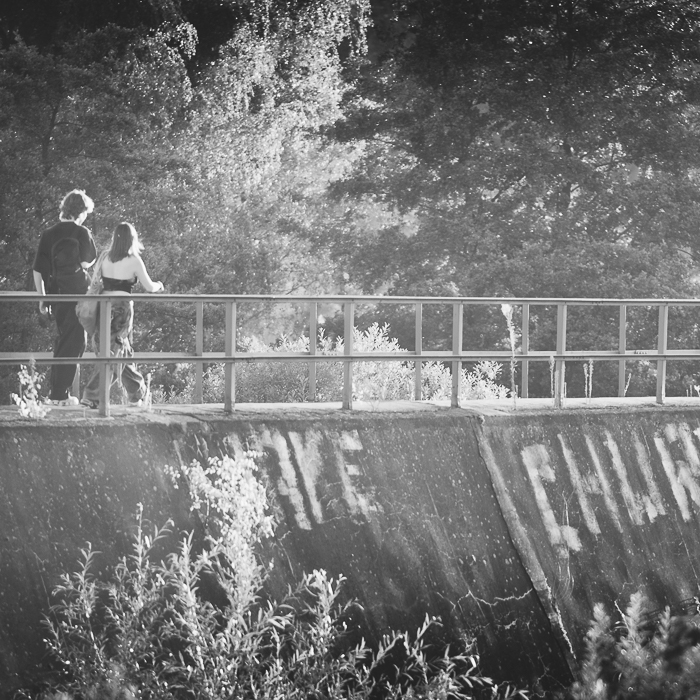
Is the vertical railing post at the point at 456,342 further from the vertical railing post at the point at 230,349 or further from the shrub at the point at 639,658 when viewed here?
the shrub at the point at 639,658

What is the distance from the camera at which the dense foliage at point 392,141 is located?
2088 centimetres

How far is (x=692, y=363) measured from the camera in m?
22.8

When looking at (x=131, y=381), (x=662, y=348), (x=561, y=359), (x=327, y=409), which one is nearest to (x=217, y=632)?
(x=327, y=409)

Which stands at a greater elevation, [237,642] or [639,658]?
[237,642]

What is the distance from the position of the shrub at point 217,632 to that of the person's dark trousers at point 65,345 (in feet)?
5.38

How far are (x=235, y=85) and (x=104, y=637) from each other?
1682 centimetres

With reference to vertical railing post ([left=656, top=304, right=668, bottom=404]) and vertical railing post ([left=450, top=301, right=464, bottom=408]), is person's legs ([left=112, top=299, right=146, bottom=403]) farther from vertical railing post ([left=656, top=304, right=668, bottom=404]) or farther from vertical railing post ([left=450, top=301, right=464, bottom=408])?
vertical railing post ([left=656, top=304, right=668, bottom=404])

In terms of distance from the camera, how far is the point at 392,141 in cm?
2497

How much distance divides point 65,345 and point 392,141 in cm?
1645

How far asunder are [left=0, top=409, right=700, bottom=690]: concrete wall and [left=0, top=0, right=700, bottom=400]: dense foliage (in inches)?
A: 491

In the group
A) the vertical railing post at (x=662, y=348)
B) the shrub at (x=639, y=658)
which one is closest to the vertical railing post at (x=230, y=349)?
the shrub at (x=639, y=658)

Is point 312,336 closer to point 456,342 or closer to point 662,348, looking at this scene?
point 456,342

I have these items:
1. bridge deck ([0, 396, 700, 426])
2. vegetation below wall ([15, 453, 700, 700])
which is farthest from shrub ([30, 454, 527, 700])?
bridge deck ([0, 396, 700, 426])

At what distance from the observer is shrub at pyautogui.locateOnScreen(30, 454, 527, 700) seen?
23.1 ft
